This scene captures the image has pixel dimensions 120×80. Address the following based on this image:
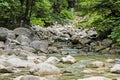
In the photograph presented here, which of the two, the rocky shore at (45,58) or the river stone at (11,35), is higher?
the river stone at (11,35)

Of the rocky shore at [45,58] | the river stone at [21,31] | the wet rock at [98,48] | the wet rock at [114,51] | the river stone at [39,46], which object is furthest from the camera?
the river stone at [21,31]

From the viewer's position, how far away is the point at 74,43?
22500 mm

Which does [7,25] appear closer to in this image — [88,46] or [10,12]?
[10,12]

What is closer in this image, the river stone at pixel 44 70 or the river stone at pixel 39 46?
the river stone at pixel 44 70

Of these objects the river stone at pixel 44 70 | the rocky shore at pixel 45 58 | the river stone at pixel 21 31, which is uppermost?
the river stone at pixel 21 31

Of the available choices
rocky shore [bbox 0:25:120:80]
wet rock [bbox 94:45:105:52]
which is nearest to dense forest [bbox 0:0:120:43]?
wet rock [bbox 94:45:105:52]

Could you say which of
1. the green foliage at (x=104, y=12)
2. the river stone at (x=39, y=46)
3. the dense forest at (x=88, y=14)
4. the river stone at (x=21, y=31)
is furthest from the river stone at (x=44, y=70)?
the river stone at (x=21, y=31)

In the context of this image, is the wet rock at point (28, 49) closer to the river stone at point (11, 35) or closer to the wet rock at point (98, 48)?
the river stone at point (11, 35)

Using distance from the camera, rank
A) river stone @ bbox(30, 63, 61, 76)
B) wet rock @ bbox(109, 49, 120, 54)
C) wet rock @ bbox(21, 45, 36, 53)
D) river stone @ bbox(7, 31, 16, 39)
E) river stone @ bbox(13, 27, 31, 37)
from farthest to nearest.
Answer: river stone @ bbox(13, 27, 31, 37), river stone @ bbox(7, 31, 16, 39), wet rock @ bbox(109, 49, 120, 54), wet rock @ bbox(21, 45, 36, 53), river stone @ bbox(30, 63, 61, 76)

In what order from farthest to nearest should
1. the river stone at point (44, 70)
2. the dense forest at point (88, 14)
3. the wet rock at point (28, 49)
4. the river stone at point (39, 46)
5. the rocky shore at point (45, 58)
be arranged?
the dense forest at point (88, 14), the river stone at point (39, 46), the wet rock at point (28, 49), the rocky shore at point (45, 58), the river stone at point (44, 70)

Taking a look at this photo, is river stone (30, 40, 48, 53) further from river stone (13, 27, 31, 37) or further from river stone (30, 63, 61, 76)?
river stone (30, 63, 61, 76)

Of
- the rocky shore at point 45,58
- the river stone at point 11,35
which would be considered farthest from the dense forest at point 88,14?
the river stone at point 11,35

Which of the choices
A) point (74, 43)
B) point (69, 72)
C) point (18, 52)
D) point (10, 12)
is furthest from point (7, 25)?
point (69, 72)

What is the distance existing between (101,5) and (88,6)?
1030 millimetres
